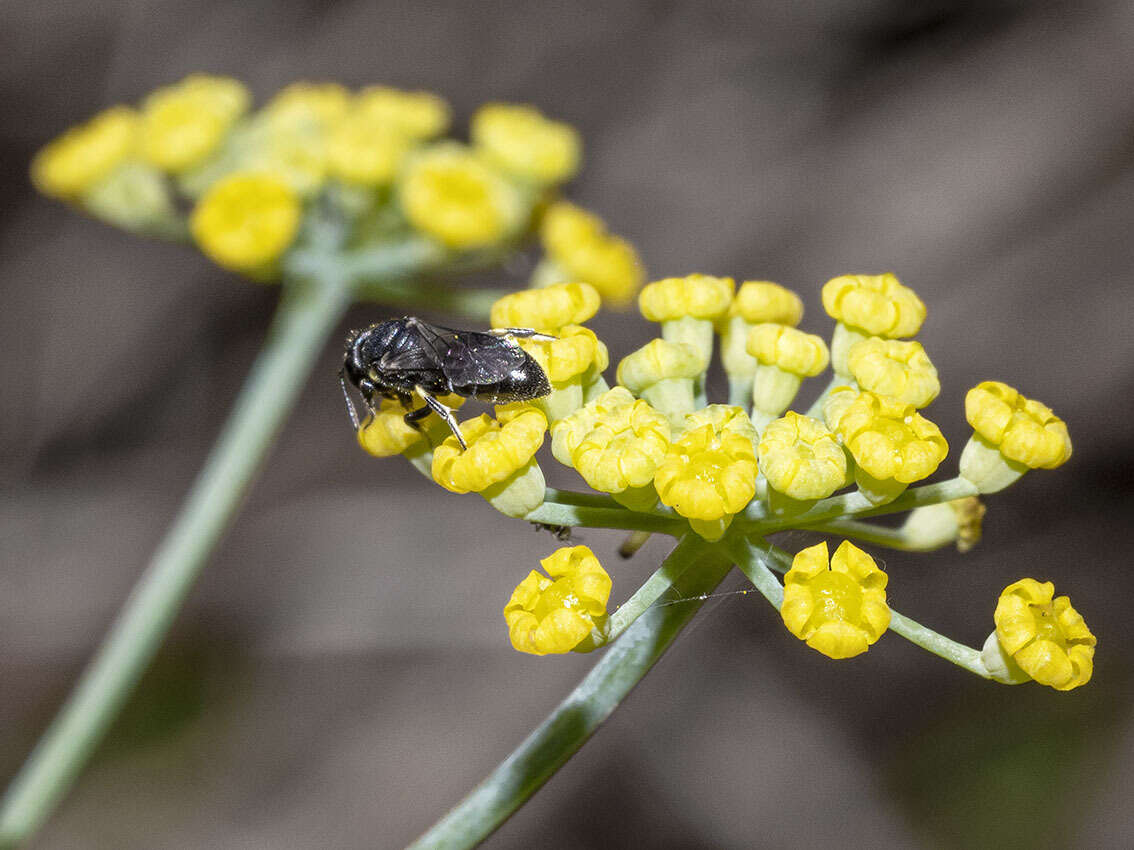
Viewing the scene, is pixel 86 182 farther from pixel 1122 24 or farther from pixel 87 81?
pixel 1122 24

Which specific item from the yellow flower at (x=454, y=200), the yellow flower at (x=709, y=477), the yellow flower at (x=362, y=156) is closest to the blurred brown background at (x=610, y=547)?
the yellow flower at (x=454, y=200)

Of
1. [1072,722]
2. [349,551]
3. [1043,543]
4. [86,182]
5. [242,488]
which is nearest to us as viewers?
[242,488]

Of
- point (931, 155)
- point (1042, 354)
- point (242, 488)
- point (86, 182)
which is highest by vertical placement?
point (86, 182)

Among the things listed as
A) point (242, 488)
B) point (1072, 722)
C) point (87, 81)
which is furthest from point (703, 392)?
point (87, 81)

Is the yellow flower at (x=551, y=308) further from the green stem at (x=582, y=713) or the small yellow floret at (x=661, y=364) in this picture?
the green stem at (x=582, y=713)

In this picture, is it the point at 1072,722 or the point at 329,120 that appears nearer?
the point at 329,120

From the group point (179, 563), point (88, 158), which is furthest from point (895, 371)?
point (88, 158)

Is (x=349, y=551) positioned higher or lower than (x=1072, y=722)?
higher
